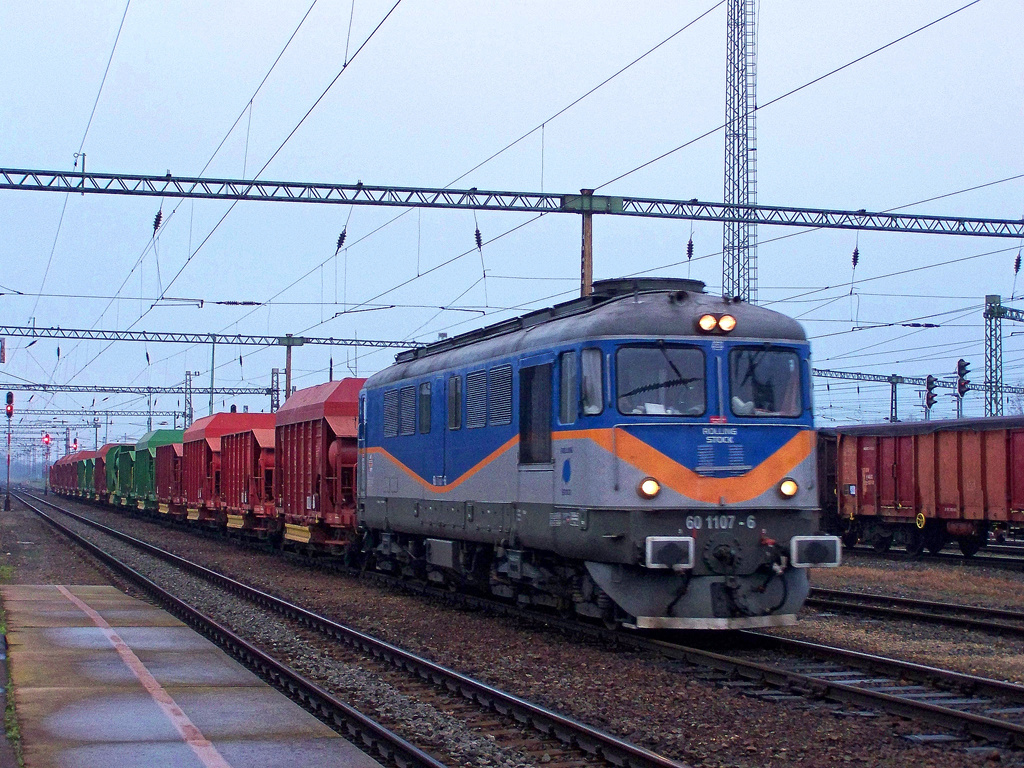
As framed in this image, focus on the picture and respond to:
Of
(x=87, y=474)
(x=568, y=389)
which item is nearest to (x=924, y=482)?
(x=568, y=389)

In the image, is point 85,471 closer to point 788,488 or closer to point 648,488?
point 648,488

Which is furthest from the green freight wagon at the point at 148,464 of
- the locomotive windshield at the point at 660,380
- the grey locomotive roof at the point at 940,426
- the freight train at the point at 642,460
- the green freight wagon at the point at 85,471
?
the locomotive windshield at the point at 660,380

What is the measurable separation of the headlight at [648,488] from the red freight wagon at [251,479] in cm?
1792

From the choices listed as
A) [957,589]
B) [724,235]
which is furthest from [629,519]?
[724,235]

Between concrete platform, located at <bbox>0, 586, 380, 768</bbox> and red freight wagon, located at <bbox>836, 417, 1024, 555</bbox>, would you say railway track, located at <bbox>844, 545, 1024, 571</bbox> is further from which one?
concrete platform, located at <bbox>0, 586, 380, 768</bbox>

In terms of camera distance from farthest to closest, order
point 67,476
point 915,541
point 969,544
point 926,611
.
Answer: point 67,476, point 915,541, point 969,544, point 926,611

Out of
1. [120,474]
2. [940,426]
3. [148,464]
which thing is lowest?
[120,474]

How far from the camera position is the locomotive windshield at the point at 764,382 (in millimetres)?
12266

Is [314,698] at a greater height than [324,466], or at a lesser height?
lesser

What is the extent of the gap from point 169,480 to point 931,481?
2885 centimetres

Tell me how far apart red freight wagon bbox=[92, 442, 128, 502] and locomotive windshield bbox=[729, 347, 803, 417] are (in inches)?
2154

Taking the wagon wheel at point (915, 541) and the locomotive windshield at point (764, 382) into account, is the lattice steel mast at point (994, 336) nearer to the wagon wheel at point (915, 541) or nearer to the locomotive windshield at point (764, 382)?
the wagon wheel at point (915, 541)

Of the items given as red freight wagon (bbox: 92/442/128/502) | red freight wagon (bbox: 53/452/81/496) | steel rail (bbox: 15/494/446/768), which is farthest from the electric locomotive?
red freight wagon (bbox: 53/452/81/496)

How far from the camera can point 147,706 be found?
362 inches
